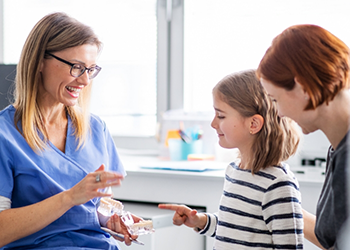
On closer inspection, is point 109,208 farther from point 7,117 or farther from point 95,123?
point 7,117

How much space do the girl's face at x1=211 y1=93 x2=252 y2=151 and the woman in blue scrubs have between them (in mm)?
424

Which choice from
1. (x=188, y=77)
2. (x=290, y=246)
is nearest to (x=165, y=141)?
(x=188, y=77)

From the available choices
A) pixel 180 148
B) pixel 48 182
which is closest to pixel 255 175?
pixel 48 182

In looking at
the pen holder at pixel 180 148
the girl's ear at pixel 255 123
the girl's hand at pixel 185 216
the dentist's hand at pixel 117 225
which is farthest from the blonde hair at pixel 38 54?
the pen holder at pixel 180 148

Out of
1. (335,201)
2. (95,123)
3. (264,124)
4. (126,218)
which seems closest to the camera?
(335,201)

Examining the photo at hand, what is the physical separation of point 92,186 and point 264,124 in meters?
→ 0.50

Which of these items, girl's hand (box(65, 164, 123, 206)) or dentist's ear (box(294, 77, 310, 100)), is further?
girl's hand (box(65, 164, 123, 206))

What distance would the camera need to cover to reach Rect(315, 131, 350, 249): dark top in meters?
0.80

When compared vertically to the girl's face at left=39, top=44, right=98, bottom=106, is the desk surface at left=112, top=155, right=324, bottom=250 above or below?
below

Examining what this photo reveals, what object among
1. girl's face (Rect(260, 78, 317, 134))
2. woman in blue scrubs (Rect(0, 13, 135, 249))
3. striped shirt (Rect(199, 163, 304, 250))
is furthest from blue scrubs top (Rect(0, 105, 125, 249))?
girl's face (Rect(260, 78, 317, 134))

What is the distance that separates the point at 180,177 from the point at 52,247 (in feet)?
2.39

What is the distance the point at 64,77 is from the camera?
1281mm

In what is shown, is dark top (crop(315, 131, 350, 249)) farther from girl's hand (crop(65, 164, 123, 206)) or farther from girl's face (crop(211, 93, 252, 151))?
girl's hand (crop(65, 164, 123, 206))

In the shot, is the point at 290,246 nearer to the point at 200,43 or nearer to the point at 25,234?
the point at 25,234
